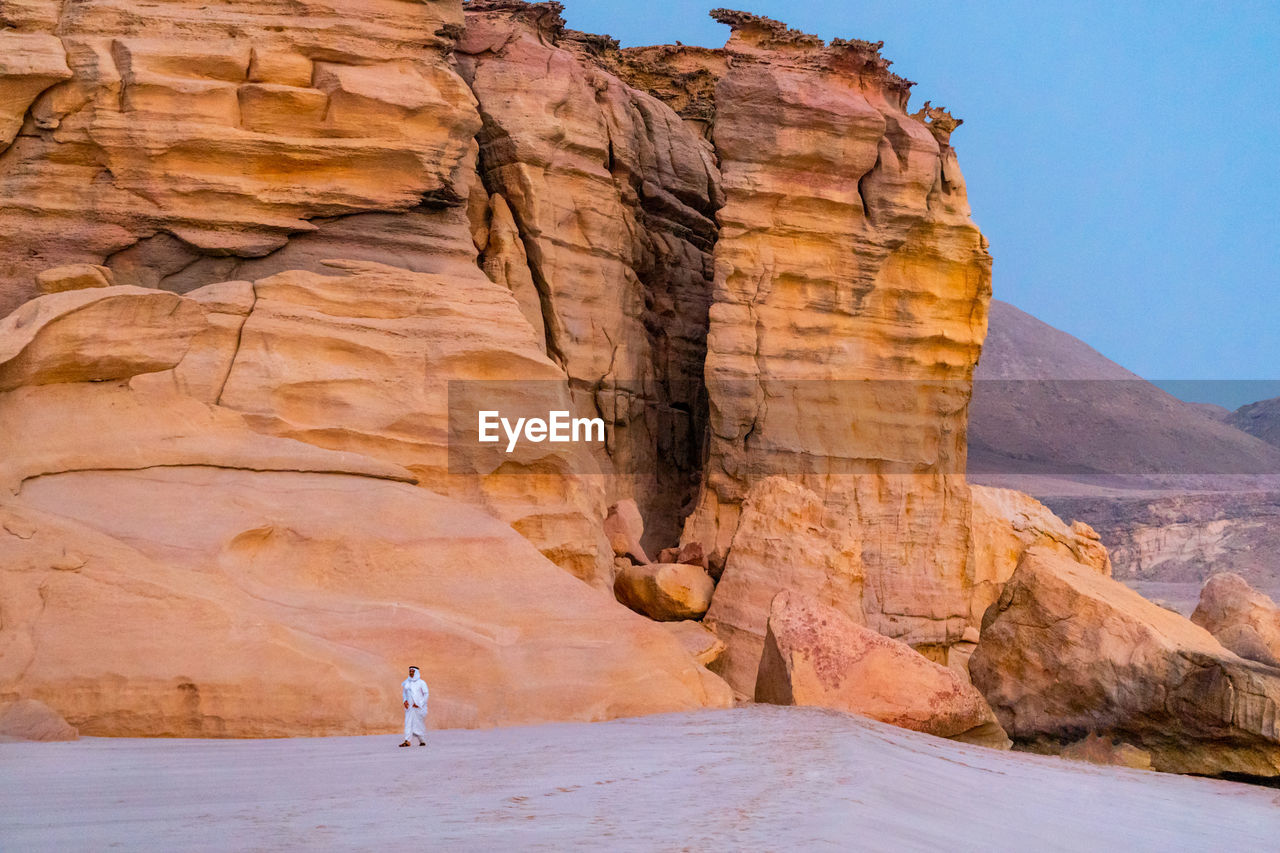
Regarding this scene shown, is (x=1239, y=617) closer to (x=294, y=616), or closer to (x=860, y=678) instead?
(x=860, y=678)

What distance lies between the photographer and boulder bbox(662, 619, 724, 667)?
14945 millimetres

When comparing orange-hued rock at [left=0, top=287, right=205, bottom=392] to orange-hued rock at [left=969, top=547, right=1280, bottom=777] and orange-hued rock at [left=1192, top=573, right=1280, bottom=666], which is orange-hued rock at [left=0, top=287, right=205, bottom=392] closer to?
orange-hued rock at [left=969, top=547, right=1280, bottom=777]

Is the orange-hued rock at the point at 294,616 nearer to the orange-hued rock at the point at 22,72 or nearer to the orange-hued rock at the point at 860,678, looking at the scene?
the orange-hued rock at the point at 860,678

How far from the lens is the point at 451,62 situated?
16266 millimetres

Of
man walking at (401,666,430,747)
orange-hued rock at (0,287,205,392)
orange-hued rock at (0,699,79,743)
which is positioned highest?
orange-hued rock at (0,287,205,392)

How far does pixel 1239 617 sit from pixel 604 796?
13.0 m

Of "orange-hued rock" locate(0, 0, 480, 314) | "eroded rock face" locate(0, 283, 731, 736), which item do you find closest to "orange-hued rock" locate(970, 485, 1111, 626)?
"orange-hued rock" locate(0, 0, 480, 314)

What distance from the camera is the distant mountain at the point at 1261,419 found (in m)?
54.7

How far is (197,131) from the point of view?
1448cm

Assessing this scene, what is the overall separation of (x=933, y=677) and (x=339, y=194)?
26.1 ft

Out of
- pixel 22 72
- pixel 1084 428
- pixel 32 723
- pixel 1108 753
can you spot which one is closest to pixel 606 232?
pixel 22 72

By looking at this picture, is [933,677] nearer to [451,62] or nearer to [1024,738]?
[1024,738]

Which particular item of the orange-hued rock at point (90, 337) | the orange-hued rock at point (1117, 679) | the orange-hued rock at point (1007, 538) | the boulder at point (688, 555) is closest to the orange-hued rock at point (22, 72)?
the orange-hued rock at point (90, 337)

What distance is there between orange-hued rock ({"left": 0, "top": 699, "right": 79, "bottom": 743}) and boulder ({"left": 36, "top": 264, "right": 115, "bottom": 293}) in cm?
525
